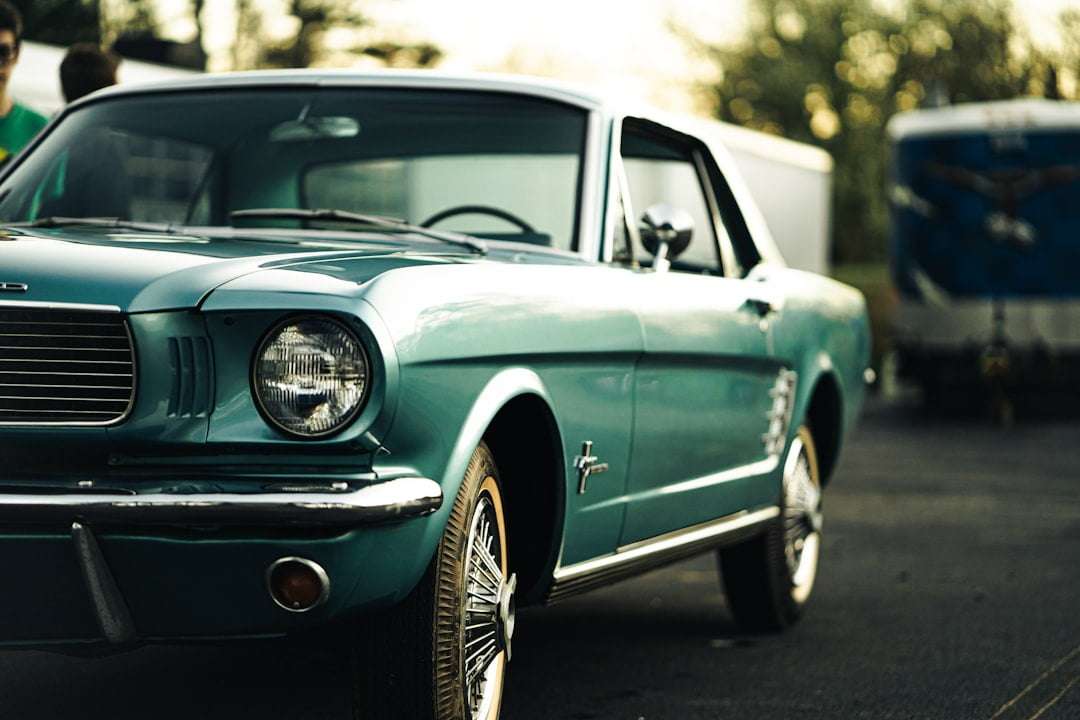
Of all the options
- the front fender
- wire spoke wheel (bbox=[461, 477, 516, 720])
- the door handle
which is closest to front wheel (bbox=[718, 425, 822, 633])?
the door handle

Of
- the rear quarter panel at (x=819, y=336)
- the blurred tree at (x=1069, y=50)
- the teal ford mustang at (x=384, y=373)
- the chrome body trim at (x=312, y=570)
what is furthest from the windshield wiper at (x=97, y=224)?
the blurred tree at (x=1069, y=50)

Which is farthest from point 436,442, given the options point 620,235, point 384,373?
point 620,235

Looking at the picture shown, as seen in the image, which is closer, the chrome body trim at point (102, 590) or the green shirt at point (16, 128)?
the chrome body trim at point (102, 590)

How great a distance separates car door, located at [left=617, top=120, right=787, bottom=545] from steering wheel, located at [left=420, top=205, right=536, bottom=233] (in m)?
0.33

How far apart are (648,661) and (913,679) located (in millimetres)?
835

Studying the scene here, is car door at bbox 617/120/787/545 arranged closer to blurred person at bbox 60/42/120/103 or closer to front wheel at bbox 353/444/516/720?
front wheel at bbox 353/444/516/720

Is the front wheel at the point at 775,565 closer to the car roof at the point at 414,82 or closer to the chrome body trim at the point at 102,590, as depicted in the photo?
the car roof at the point at 414,82

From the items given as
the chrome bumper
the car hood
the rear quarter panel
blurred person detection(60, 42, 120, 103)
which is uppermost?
blurred person detection(60, 42, 120, 103)

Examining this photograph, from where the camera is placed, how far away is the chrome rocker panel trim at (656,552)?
4902 millimetres

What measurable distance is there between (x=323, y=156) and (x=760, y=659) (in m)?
2.11

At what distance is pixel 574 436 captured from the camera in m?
4.74

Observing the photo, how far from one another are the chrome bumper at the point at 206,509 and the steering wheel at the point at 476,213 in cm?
181

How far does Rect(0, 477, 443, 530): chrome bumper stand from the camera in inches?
143

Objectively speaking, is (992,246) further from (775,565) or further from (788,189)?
(775,565)
